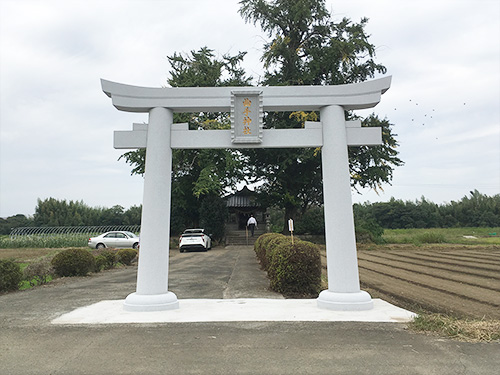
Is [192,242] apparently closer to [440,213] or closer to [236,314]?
[236,314]

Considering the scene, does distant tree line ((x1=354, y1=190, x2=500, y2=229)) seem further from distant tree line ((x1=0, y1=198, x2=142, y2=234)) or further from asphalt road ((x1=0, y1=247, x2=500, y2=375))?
asphalt road ((x1=0, y1=247, x2=500, y2=375))

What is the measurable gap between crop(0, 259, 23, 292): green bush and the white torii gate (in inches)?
147

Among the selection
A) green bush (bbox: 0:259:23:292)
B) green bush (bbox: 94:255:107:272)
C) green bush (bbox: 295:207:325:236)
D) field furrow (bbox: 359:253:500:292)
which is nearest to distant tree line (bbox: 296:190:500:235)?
green bush (bbox: 295:207:325:236)

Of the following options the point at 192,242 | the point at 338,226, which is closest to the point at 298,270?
the point at 338,226

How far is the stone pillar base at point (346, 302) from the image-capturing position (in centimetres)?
524

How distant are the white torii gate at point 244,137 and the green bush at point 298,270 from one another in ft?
3.99

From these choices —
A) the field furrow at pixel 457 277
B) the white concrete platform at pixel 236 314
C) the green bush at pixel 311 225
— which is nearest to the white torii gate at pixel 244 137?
the white concrete platform at pixel 236 314

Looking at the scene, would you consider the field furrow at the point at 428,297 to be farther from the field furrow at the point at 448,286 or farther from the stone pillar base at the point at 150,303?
the stone pillar base at the point at 150,303

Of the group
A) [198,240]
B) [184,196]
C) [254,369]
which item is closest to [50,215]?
[184,196]

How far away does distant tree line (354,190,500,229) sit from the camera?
47.5 m

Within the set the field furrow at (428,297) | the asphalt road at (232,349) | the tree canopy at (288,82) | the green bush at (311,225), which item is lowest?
the field furrow at (428,297)

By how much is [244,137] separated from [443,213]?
5239cm

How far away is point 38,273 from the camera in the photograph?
912 centimetres

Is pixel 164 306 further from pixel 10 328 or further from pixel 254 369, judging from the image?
pixel 254 369
